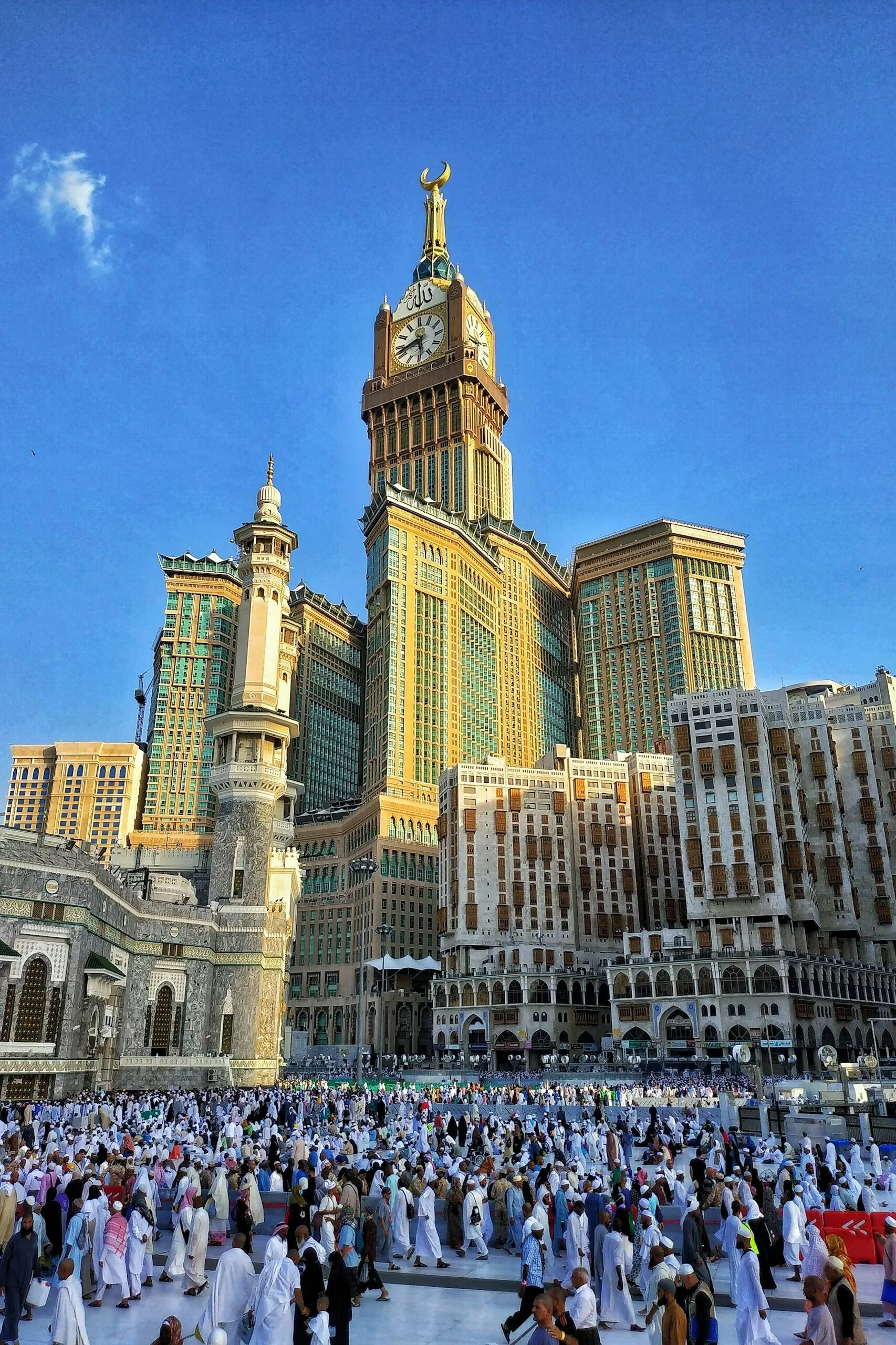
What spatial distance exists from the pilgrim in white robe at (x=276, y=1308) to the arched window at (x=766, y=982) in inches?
3021

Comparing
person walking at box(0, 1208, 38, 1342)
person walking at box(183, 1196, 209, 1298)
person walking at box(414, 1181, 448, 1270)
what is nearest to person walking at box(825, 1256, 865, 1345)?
person walking at box(414, 1181, 448, 1270)

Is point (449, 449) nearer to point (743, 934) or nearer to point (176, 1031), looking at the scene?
point (743, 934)

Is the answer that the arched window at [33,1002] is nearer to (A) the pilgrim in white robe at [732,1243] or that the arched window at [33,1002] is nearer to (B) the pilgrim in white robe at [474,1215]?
(B) the pilgrim in white robe at [474,1215]

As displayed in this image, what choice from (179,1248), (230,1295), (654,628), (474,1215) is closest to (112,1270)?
(179,1248)

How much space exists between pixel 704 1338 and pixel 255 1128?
819 inches

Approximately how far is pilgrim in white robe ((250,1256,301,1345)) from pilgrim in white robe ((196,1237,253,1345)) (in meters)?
0.39

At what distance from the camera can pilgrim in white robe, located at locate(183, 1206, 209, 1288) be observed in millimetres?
14391

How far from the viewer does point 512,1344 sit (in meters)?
11.6

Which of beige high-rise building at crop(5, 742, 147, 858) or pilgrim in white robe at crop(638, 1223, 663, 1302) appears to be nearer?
pilgrim in white robe at crop(638, 1223, 663, 1302)

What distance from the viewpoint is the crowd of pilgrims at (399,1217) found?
34.2 feet

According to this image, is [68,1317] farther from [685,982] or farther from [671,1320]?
[685,982]

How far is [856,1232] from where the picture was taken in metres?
15.9

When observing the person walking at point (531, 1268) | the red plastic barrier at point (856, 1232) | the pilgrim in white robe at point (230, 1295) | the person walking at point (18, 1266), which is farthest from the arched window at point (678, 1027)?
the pilgrim in white robe at point (230, 1295)

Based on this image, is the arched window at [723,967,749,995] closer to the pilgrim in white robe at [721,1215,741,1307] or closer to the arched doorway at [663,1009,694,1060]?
the arched doorway at [663,1009,694,1060]
